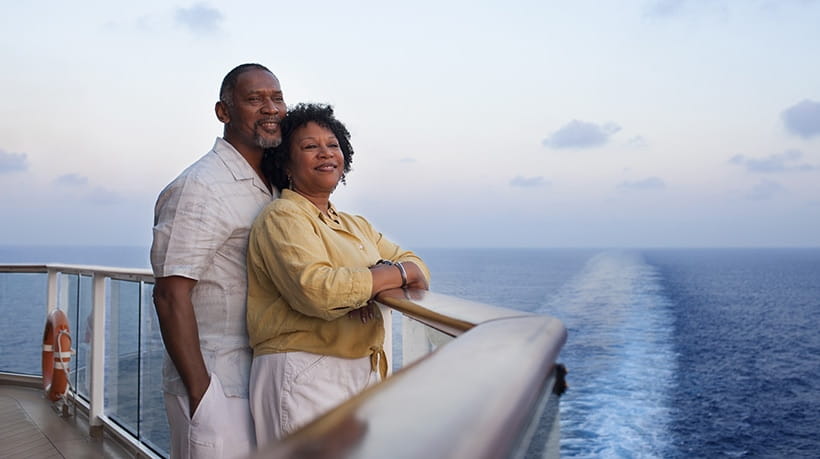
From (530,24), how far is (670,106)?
1132 inches

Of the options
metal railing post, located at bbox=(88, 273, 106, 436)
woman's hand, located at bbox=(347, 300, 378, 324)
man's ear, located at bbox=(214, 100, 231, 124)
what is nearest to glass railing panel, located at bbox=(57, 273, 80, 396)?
metal railing post, located at bbox=(88, 273, 106, 436)

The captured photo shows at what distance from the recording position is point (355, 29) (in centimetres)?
2511

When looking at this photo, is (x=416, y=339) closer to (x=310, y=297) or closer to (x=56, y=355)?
(x=310, y=297)

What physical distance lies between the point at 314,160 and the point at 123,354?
248 centimetres

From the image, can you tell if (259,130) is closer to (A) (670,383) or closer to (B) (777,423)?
(A) (670,383)

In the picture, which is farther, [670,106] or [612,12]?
[670,106]

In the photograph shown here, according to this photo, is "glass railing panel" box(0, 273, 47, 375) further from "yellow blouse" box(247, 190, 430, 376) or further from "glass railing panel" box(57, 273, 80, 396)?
"yellow blouse" box(247, 190, 430, 376)

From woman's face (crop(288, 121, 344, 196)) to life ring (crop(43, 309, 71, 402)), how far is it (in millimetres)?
3452

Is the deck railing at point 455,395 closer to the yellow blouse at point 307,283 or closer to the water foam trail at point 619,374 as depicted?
the yellow blouse at point 307,283

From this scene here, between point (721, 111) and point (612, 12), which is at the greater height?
point (612, 12)

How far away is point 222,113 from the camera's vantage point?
6.19 feet

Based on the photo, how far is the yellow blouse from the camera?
1393 millimetres

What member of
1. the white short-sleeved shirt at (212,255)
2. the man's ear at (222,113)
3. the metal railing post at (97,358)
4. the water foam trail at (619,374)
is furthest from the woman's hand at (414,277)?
the water foam trail at (619,374)

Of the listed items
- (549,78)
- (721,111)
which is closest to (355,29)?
(549,78)
